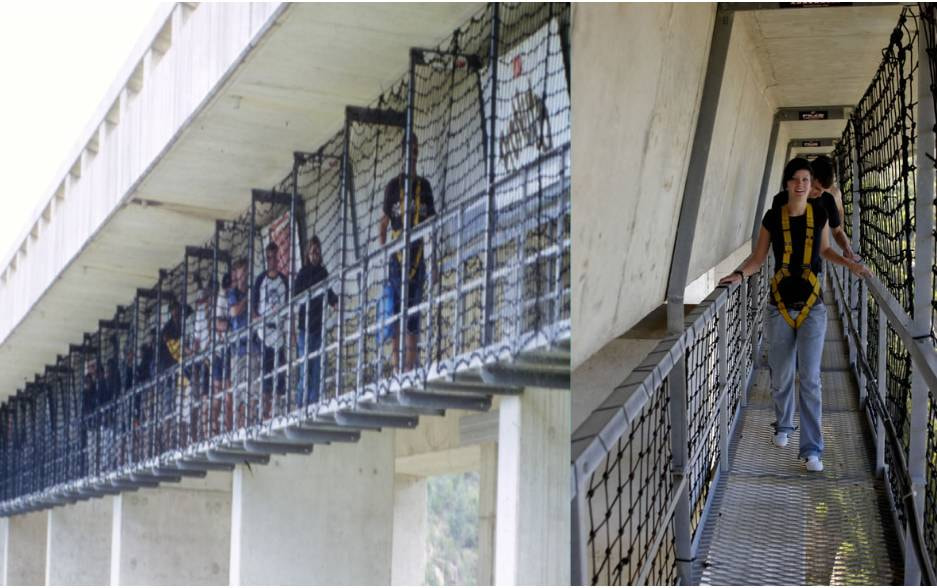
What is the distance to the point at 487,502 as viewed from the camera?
25.8ft

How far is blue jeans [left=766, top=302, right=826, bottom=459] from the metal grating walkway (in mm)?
101

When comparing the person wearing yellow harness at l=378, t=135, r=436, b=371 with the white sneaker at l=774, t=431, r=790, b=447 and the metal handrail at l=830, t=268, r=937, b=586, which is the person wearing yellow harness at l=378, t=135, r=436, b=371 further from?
the metal handrail at l=830, t=268, r=937, b=586

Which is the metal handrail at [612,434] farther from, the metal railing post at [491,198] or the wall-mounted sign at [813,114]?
the wall-mounted sign at [813,114]

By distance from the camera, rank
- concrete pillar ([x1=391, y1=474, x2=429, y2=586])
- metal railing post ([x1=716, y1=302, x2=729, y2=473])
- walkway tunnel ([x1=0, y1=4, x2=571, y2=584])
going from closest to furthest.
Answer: walkway tunnel ([x1=0, y1=4, x2=571, y2=584])
metal railing post ([x1=716, y1=302, x2=729, y2=473])
concrete pillar ([x1=391, y1=474, x2=429, y2=586])

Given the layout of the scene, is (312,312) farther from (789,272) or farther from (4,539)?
(4,539)

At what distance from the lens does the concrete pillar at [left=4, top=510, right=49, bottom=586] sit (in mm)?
5523

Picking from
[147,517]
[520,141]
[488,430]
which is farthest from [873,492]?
[147,517]

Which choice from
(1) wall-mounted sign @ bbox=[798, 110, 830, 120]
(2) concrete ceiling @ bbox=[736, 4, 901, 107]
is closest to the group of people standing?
(2) concrete ceiling @ bbox=[736, 4, 901, 107]

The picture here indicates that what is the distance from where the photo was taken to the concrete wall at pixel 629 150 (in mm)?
2242

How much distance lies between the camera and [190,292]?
5930 mm

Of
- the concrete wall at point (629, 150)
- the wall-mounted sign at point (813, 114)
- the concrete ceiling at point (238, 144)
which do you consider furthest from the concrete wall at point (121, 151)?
the wall-mounted sign at point (813, 114)

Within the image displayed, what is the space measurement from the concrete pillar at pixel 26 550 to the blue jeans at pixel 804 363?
3.86 meters

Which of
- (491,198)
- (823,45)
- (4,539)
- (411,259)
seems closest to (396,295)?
(411,259)

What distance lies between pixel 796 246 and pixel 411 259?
1.12 m
